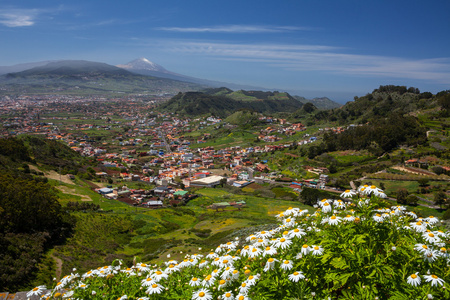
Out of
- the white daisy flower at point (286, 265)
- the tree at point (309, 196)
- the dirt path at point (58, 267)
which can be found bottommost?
the tree at point (309, 196)

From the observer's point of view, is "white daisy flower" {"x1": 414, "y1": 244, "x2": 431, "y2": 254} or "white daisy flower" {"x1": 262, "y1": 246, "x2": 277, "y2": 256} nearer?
"white daisy flower" {"x1": 414, "y1": 244, "x2": 431, "y2": 254}

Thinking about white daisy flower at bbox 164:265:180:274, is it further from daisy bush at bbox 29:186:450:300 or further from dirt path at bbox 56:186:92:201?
dirt path at bbox 56:186:92:201

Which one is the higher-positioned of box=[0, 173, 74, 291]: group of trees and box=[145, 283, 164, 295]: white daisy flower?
box=[145, 283, 164, 295]: white daisy flower

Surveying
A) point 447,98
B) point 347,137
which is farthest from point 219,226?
point 447,98

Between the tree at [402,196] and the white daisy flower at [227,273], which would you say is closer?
the white daisy flower at [227,273]

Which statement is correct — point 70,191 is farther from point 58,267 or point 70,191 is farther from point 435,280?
point 435,280

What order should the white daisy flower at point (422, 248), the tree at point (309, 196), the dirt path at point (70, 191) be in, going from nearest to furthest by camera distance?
1. the white daisy flower at point (422, 248)
2. the dirt path at point (70, 191)
3. the tree at point (309, 196)

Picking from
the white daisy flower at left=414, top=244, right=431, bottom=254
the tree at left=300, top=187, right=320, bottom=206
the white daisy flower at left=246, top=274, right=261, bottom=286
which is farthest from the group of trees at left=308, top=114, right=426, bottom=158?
the white daisy flower at left=246, top=274, right=261, bottom=286

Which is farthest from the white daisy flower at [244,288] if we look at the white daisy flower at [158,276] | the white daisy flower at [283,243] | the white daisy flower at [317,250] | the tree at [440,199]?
the tree at [440,199]

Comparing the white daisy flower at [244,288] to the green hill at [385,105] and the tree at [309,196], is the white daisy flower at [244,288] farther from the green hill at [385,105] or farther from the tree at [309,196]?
the green hill at [385,105]

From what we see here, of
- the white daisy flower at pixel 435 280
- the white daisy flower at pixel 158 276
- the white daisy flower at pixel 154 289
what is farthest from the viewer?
the white daisy flower at pixel 158 276
